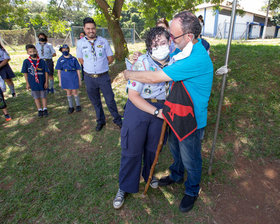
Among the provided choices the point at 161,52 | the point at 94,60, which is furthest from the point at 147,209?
the point at 94,60

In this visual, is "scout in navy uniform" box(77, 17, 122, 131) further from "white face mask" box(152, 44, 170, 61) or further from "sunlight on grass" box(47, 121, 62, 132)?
"white face mask" box(152, 44, 170, 61)

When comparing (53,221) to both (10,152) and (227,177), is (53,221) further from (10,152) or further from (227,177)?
(227,177)

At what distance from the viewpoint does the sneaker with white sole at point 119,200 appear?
2.57m

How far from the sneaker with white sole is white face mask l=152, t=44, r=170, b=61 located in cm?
188

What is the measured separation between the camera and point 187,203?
2533 millimetres

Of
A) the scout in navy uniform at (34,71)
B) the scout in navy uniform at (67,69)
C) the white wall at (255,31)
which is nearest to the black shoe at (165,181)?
the scout in navy uniform at (67,69)

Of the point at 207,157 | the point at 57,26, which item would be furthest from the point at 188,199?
the point at 57,26

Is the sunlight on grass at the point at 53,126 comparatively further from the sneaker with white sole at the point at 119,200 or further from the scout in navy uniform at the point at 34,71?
the sneaker with white sole at the point at 119,200

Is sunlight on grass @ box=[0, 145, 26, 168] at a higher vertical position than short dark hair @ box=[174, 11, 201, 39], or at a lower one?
lower

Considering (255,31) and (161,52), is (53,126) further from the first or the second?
(255,31)

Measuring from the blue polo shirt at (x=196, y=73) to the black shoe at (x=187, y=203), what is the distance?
48.2 inches

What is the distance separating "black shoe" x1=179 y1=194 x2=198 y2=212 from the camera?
2508mm

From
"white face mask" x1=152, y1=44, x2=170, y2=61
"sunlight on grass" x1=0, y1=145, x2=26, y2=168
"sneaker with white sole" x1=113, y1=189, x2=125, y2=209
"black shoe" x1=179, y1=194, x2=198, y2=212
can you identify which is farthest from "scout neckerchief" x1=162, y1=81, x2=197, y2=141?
"sunlight on grass" x1=0, y1=145, x2=26, y2=168

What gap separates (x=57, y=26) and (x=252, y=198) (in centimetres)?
1043
